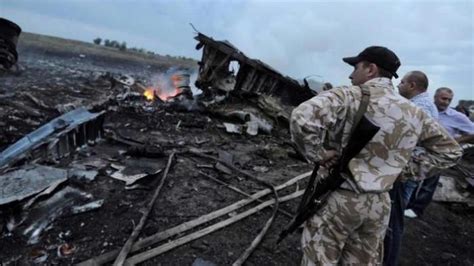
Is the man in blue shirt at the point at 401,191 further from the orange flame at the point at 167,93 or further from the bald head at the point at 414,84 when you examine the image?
the orange flame at the point at 167,93

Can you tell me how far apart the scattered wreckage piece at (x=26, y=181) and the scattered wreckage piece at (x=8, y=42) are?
33.5 ft

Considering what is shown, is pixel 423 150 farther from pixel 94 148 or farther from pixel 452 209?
pixel 94 148

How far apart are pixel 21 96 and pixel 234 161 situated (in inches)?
264

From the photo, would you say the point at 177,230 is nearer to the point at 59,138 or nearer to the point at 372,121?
the point at 372,121

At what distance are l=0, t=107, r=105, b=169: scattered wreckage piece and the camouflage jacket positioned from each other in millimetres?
4414

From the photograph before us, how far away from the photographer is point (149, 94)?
42.2ft

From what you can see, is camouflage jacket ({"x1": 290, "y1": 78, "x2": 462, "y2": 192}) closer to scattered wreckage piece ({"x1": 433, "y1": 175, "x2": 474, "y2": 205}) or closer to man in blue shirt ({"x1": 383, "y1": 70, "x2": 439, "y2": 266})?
man in blue shirt ({"x1": 383, "y1": 70, "x2": 439, "y2": 266})

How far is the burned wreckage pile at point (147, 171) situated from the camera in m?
3.75

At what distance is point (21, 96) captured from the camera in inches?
381

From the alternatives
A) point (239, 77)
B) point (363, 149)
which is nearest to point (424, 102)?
point (363, 149)

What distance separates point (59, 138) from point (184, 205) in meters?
2.57

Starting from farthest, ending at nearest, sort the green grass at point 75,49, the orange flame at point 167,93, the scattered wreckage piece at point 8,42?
the green grass at point 75,49 < the orange flame at point 167,93 < the scattered wreckage piece at point 8,42

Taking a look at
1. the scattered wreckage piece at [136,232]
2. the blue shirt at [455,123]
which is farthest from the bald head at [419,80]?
the scattered wreckage piece at [136,232]

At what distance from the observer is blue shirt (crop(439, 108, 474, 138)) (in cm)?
466
